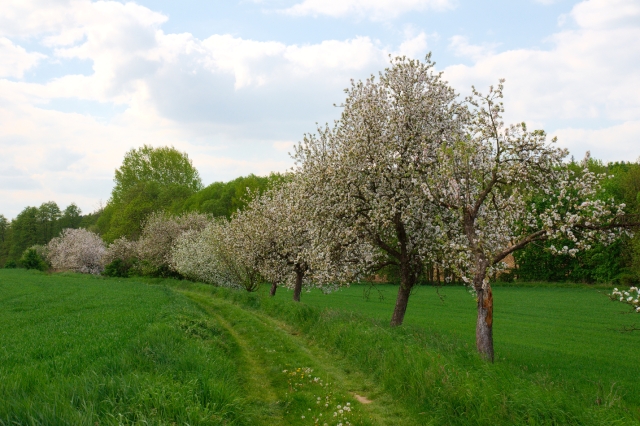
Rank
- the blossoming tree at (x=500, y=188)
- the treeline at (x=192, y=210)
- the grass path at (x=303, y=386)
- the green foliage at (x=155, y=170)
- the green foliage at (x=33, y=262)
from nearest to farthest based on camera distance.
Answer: the grass path at (x=303, y=386)
the blossoming tree at (x=500, y=188)
the treeline at (x=192, y=210)
the green foliage at (x=33, y=262)
the green foliage at (x=155, y=170)

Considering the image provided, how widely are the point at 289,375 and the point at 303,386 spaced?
114 centimetres

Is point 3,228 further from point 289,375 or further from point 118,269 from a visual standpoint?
point 289,375

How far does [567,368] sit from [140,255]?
59.5 m

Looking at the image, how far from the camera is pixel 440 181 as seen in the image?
1364 centimetres

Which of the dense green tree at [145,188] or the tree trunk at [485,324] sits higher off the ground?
the dense green tree at [145,188]

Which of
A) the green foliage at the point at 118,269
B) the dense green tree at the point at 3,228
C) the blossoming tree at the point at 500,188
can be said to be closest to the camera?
the blossoming tree at the point at 500,188

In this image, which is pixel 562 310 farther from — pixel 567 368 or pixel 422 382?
pixel 422 382

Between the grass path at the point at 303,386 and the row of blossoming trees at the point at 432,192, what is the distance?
133 inches

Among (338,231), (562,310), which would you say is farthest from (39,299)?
(562,310)

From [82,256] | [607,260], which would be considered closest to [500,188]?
[607,260]

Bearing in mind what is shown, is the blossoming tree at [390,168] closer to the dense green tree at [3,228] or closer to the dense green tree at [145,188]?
the dense green tree at [145,188]

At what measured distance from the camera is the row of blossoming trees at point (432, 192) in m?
12.5

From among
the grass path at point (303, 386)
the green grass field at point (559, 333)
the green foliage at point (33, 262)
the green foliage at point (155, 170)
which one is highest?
the green foliage at point (155, 170)

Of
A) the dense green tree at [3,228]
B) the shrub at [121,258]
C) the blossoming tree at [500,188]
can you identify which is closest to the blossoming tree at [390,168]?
the blossoming tree at [500,188]
